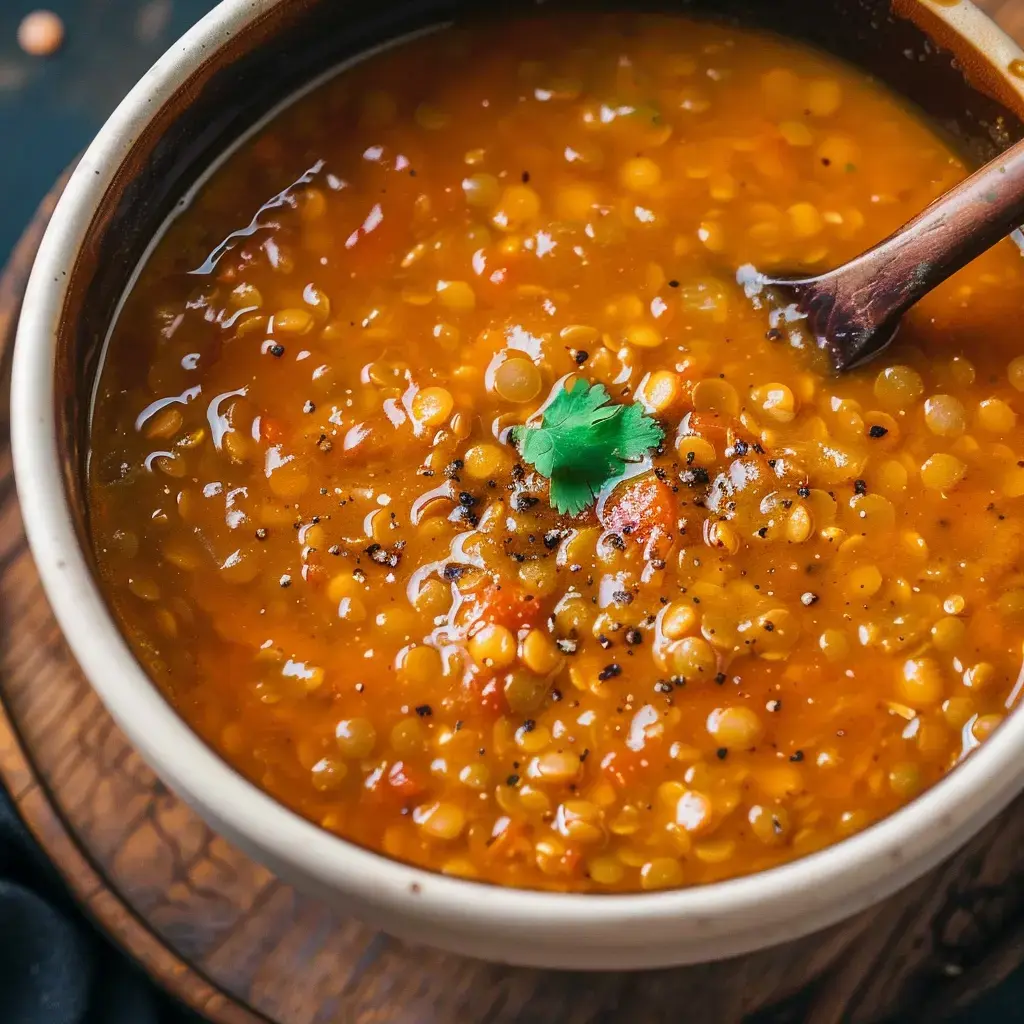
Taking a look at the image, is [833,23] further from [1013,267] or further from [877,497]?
[877,497]

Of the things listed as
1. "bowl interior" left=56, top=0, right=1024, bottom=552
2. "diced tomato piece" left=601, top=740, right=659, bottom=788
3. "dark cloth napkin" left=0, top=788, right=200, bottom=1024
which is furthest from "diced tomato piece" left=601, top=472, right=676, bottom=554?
"dark cloth napkin" left=0, top=788, right=200, bottom=1024

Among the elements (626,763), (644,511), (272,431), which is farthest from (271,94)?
(626,763)

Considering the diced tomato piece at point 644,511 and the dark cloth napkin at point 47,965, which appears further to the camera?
the dark cloth napkin at point 47,965

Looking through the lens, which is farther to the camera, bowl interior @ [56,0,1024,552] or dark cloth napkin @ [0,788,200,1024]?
dark cloth napkin @ [0,788,200,1024]

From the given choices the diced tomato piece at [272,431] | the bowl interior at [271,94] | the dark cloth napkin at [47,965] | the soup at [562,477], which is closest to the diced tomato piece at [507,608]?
the soup at [562,477]

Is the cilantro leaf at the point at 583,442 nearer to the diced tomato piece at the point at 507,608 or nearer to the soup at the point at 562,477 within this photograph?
the soup at the point at 562,477

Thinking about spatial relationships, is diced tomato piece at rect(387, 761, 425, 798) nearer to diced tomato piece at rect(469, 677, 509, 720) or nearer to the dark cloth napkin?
diced tomato piece at rect(469, 677, 509, 720)

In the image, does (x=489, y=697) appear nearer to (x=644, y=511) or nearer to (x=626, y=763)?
(x=626, y=763)
